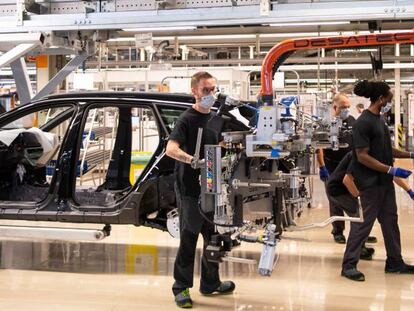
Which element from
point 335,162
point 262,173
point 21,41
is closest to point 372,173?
point 262,173

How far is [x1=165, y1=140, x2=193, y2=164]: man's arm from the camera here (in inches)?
157

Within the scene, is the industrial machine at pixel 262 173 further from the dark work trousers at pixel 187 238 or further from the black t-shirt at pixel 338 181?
the black t-shirt at pixel 338 181

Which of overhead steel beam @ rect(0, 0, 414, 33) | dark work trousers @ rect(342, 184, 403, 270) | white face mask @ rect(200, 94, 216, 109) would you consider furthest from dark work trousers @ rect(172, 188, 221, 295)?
overhead steel beam @ rect(0, 0, 414, 33)

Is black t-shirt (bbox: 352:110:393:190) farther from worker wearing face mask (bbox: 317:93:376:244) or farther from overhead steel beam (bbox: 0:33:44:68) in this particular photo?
overhead steel beam (bbox: 0:33:44:68)

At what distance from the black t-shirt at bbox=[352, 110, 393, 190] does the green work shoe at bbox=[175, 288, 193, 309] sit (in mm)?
1756

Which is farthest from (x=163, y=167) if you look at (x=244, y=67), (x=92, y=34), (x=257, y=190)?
(x=244, y=67)

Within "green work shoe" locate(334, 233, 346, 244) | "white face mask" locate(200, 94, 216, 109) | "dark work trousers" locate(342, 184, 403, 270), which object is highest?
"white face mask" locate(200, 94, 216, 109)

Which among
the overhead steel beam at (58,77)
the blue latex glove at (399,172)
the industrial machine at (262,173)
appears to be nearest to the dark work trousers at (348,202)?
the blue latex glove at (399,172)

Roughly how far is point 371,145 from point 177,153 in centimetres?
181

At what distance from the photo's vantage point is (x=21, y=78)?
23.3 feet

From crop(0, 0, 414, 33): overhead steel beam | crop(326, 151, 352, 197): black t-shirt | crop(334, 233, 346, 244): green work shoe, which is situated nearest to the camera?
crop(326, 151, 352, 197): black t-shirt

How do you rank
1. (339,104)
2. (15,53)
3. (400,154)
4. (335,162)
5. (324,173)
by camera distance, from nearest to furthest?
(400,154) → (339,104) → (15,53) → (324,173) → (335,162)

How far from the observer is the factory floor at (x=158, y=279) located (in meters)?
4.43

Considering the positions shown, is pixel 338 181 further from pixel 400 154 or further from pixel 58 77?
pixel 58 77
